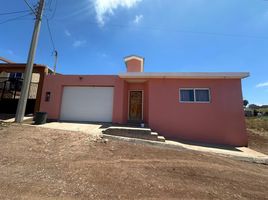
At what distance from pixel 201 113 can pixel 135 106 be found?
4291mm

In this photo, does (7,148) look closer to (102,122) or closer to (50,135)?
(50,135)

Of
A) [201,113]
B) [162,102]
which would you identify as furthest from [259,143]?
[162,102]

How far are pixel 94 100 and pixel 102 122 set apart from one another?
1633 mm

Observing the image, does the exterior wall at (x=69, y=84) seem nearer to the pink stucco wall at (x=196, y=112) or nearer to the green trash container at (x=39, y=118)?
the pink stucco wall at (x=196, y=112)

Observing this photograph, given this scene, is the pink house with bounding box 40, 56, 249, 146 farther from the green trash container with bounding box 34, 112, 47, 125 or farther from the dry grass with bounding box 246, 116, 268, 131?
the dry grass with bounding box 246, 116, 268, 131

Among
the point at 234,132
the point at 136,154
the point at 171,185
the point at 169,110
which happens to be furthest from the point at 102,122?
the point at 234,132

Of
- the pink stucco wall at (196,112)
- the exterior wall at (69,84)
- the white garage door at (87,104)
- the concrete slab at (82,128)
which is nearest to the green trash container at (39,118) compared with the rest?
the concrete slab at (82,128)

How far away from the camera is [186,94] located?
8.87 m

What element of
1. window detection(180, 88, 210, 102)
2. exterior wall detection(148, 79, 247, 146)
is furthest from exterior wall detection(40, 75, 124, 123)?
window detection(180, 88, 210, 102)

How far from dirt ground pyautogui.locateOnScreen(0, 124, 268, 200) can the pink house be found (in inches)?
123

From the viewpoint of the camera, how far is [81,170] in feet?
11.8

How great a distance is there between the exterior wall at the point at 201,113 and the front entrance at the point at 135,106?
151cm

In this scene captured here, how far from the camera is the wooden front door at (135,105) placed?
10.2 metres

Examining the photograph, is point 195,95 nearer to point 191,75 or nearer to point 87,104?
point 191,75
